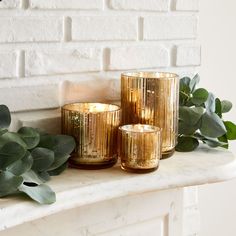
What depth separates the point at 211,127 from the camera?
3.60 ft

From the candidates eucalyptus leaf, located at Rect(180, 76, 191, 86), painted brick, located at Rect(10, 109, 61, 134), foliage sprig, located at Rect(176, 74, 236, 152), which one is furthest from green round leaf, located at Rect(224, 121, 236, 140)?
painted brick, located at Rect(10, 109, 61, 134)

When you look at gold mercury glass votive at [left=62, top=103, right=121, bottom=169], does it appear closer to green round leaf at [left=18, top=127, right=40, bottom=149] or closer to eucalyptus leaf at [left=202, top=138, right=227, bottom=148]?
green round leaf at [left=18, top=127, right=40, bottom=149]

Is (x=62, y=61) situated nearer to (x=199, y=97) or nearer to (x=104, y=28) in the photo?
(x=104, y=28)

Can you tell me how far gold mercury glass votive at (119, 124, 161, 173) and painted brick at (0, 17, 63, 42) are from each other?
220 millimetres

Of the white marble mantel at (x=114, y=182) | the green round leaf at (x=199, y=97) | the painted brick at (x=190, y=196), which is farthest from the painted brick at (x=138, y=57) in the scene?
the painted brick at (x=190, y=196)

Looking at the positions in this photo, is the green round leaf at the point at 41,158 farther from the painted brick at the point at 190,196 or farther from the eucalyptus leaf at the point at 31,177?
the painted brick at the point at 190,196

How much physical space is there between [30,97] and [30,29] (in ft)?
0.40

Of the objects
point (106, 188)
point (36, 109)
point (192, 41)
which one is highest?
point (192, 41)

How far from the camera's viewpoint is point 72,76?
1065mm

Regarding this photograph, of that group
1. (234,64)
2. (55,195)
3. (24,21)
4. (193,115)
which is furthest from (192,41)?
(55,195)

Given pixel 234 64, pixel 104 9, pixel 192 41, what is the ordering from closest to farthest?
pixel 104 9 < pixel 192 41 < pixel 234 64

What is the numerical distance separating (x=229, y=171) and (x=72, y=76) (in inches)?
13.5

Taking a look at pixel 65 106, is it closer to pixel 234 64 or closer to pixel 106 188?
pixel 106 188

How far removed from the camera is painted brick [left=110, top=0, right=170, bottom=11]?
1.10 meters
